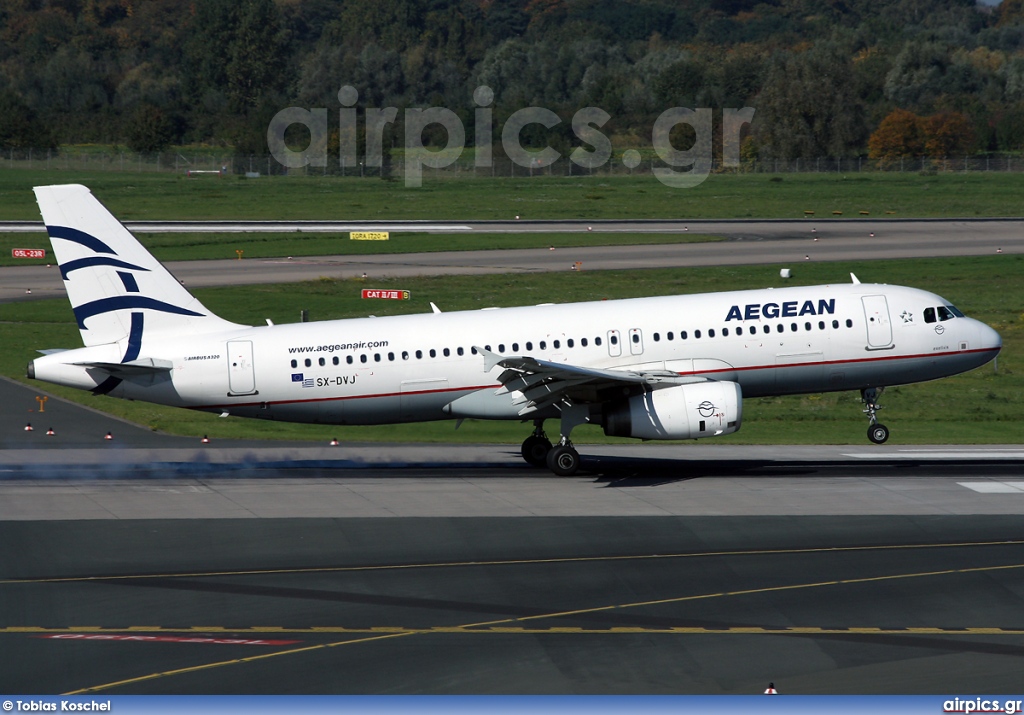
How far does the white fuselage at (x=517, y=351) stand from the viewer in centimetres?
3628

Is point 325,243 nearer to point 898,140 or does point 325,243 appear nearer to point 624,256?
point 624,256

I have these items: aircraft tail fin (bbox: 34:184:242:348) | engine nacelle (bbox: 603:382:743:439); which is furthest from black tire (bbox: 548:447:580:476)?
aircraft tail fin (bbox: 34:184:242:348)

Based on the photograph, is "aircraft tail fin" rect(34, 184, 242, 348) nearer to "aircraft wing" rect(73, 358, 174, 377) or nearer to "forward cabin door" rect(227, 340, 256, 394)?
"aircraft wing" rect(73, 358, 174, 377)

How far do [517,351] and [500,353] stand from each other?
49cm

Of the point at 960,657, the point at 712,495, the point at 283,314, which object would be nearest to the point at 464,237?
the point at 283,314

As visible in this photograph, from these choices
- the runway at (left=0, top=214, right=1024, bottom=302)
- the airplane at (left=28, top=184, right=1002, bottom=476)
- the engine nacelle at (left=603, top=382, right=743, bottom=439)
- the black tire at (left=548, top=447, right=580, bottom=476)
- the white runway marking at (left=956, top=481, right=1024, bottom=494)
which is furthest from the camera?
the runway at (left=0, top=214, right=1024, bottom=302)

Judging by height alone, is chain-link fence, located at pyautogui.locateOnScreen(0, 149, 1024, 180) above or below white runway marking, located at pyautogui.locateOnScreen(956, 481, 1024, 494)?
above

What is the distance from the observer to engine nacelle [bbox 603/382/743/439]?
114ft

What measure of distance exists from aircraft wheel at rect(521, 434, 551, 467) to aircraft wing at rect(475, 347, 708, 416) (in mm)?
Result: 2304

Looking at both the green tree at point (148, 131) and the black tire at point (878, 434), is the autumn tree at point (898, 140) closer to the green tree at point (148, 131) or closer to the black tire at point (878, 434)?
the green tree at point (148, 131)

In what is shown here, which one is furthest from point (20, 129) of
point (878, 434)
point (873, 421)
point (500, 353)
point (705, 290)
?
point (878, 434)

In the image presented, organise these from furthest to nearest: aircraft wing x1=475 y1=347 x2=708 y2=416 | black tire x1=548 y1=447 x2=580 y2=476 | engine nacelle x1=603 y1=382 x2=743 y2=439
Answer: black tire x1=548 y1=447 x2=580 y2=476
engine nacelle x1=603 y1=382 x2=743 y2=439
aircraft wing x1=475 y1=347 x2=708 y2=416

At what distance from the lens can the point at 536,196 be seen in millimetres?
125625

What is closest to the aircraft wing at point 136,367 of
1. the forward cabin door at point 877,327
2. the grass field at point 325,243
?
the forward cabin door at point 877,327
